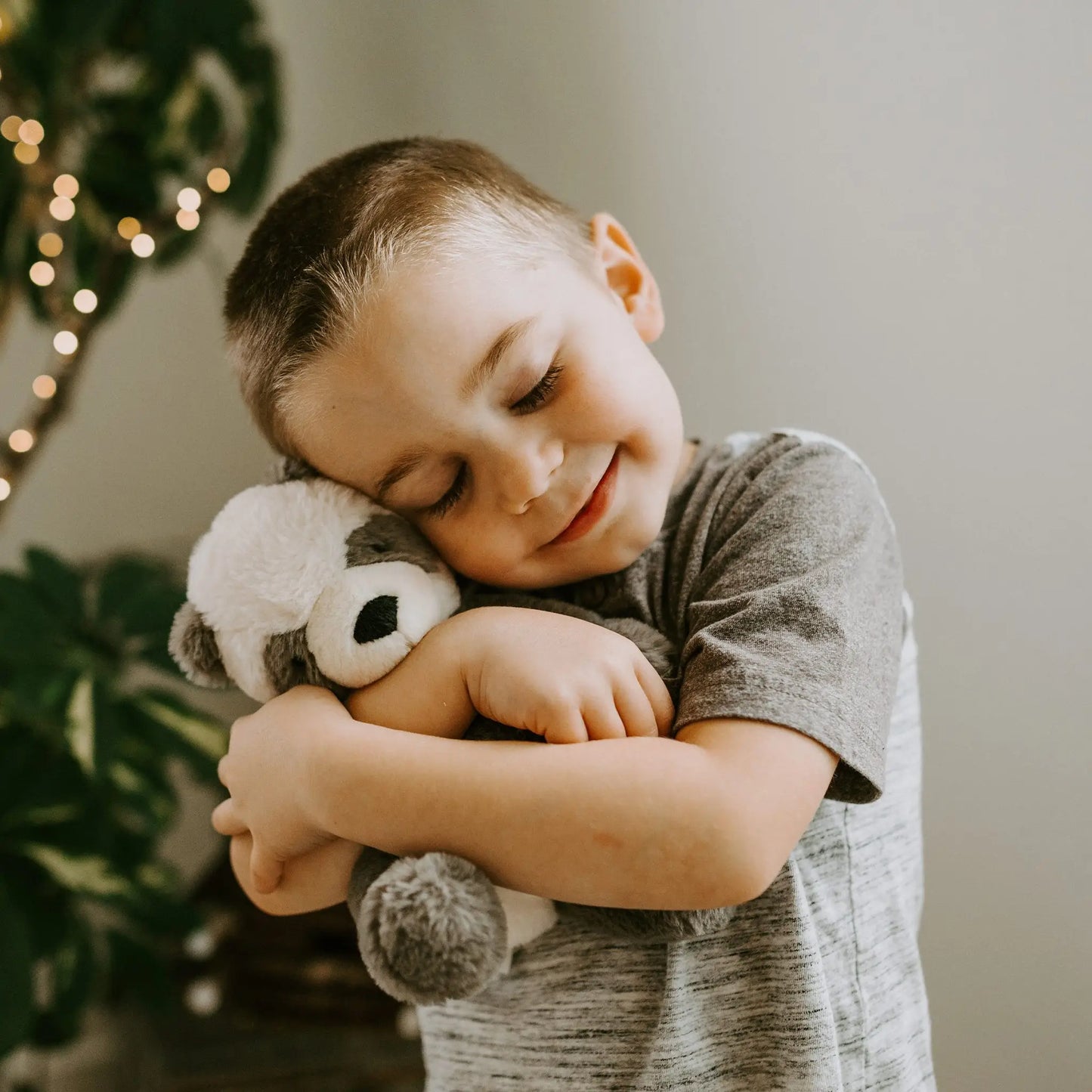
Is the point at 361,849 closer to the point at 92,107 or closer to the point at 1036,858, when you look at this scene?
the point at 1036,858

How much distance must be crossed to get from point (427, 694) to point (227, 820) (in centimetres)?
23

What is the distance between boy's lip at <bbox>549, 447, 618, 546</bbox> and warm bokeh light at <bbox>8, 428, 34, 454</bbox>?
3.46 ft

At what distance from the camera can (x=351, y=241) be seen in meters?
0.63

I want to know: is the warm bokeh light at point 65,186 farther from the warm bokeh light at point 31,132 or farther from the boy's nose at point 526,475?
the boy's nose at point 526,475

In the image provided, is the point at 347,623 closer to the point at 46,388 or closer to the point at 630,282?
the point at 630,282

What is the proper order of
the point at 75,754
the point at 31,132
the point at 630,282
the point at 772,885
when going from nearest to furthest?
1. the point at 772,885
2. the point at 630,282
3. the point at 75,754
4. the point at 31,132

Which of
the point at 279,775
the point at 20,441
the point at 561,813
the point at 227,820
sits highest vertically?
the point at 561,813

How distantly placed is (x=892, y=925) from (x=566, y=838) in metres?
0.33

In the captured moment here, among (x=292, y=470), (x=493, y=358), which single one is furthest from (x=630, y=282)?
(x=292, y=470)

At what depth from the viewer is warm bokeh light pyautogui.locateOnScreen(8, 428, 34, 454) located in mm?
1365

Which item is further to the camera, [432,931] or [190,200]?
[190,200]

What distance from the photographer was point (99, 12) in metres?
1.22

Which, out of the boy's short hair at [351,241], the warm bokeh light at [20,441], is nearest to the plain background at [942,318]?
the boy's short hair at [351,241]

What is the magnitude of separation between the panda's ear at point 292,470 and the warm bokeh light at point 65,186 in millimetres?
907
